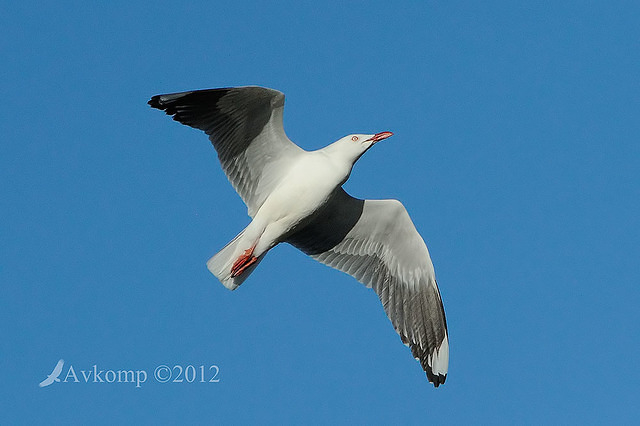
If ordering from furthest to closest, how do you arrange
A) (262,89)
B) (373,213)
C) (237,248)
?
(373,213) → (237,248) → (262,89)

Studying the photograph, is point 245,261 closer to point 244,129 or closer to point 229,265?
point 229,265

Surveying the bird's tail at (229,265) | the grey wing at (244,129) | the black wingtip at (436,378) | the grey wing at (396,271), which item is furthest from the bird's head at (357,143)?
the black wingtip at (436,378)

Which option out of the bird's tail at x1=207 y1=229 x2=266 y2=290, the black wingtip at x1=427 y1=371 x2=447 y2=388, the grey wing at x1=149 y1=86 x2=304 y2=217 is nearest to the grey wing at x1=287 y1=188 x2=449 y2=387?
the black wingtip at x1=427 y1=371 x2=447 y2=388

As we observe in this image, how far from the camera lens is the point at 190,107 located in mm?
9531

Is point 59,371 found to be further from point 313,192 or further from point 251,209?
point 313,192

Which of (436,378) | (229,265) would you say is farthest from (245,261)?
(436,378)

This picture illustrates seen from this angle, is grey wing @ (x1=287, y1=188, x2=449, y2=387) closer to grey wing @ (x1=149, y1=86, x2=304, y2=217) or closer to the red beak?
grey wing @ (x1=149, y1=86, x2=304, y2=217)

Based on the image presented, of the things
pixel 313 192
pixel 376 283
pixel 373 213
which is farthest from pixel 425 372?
pixel 313 192

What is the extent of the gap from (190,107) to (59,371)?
3762 mm

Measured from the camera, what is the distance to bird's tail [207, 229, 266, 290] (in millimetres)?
9898

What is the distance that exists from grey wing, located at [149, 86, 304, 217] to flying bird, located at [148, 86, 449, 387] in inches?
0.4

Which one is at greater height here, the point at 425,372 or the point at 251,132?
the point at 251,132

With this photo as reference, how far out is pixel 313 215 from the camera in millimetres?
9781

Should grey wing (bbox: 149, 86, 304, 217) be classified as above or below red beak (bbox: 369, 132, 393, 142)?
above
